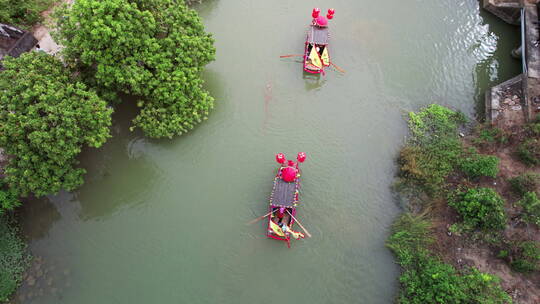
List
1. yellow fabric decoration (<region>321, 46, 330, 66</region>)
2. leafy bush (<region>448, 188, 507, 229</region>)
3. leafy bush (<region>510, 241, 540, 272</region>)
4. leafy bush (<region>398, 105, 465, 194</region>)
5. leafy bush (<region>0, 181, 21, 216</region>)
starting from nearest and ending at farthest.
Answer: leafy bush (<region>510, 241, 540, 272</region>)
leafy bush (<region>0, 181, 21, 216</region>)
leafy bush (<region>448, 188, 507, 229</region>)
leafy bush (<region>398, 105, 465, 194</region>)
yellow fabric decoration (<region>321, 46, 330, 66</region>)

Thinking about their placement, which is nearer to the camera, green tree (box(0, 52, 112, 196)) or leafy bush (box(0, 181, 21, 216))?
green tree (box(0, 52, 112, 196))

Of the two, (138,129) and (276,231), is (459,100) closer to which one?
(276,231)

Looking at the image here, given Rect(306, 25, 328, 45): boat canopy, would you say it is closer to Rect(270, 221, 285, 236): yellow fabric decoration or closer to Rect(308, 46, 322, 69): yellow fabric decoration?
Rect(308, 46, 322, 69): yellow fabric decoration

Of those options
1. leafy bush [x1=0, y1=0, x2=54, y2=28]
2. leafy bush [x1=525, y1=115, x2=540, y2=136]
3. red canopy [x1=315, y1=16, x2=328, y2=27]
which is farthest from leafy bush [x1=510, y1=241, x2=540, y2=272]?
leafy bush [x1=0, y1=0, x2=54, y2=28]

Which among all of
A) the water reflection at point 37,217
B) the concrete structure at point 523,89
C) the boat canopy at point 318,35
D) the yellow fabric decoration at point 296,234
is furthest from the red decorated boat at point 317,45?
the water reflection at point 37,217

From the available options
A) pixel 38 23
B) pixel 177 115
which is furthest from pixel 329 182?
pixel 38 23

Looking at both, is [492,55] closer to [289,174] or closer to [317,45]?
[317,45]
